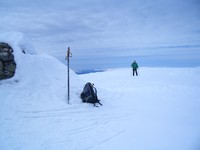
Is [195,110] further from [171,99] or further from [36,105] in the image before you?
[36,105]

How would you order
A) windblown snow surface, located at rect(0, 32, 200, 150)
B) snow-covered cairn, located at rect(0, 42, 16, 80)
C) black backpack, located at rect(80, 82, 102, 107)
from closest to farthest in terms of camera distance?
windblown snow surface, located at rect(0, 32, 200, 150)
snow-covered cairn, located at rect(0, 42, 16, 80)
black backpack, located at rect(80, 82, 102, 107)

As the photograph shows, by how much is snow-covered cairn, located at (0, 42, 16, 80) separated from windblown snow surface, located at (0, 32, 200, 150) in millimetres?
321

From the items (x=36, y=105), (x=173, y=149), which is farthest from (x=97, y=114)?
(x=173, y=149)

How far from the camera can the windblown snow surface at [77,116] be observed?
21.2ft

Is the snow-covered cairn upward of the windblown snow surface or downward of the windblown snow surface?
upward

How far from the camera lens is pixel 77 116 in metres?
8.77

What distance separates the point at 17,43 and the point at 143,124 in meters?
9.12

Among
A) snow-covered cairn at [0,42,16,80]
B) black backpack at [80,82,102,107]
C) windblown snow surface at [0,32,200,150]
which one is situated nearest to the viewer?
windblown snow surface at [0,32,200,150]

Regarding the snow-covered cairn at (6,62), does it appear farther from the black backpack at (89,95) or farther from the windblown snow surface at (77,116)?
the black backpack at (89,95)

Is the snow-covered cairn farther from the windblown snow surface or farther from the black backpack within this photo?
the black backpack

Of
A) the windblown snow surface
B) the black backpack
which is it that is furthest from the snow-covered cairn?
the black backpack

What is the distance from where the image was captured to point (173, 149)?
6098 mm

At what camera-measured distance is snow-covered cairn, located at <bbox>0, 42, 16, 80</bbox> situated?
397 inches

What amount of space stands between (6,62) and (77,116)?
526 centimetres
